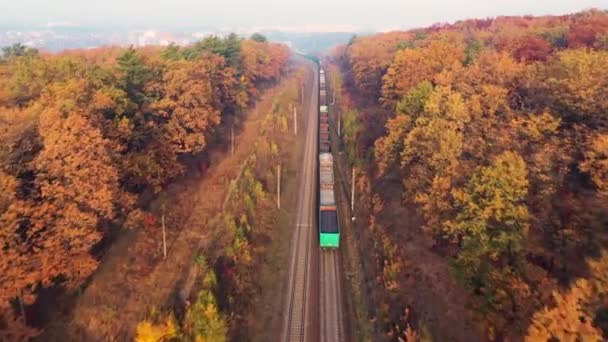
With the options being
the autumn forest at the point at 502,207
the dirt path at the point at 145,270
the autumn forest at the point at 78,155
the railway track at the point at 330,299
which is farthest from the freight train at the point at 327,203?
the autumn forest at the point at 78,155

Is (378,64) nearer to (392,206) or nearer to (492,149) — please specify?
(392,206)

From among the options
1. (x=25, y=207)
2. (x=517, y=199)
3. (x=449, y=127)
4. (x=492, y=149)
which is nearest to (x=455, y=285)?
(x=517, y=199)

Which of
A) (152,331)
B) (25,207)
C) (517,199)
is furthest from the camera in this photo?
(517,199)

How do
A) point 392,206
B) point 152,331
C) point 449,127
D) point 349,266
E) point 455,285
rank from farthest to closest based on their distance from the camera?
point 392,206 → point 349,266 → point 449,127 → point 455,285 → point 152,331

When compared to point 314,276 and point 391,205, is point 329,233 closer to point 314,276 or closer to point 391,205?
point 314,276

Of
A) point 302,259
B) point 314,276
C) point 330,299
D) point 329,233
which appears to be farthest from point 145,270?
point 329,233

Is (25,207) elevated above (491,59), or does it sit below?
below

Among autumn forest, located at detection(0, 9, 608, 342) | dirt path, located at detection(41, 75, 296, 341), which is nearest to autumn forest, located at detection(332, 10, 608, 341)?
autumn forest, located at detection(0, 9, 608, 342)

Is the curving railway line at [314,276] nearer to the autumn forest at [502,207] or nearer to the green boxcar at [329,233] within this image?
the green boxcar at [329,233]
